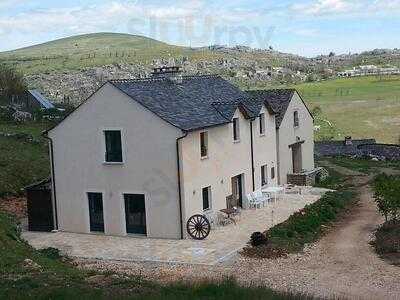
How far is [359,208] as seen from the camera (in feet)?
114

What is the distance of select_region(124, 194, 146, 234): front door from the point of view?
91.3ft

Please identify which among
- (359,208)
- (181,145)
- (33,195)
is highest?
(181,145)

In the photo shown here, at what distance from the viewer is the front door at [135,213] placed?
91.3ft

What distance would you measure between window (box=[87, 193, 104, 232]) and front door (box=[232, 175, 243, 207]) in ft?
24.5

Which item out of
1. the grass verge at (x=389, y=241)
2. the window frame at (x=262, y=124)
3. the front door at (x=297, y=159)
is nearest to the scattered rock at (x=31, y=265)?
the grass verge at (x=389, y=241)

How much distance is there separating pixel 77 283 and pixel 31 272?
1891 mm

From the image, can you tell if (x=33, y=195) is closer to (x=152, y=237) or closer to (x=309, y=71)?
(x=152, y=237)

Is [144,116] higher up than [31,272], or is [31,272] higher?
[144,116]

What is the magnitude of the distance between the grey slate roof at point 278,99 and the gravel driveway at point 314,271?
14.4 m

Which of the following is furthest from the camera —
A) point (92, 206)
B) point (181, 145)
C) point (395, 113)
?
point (395, 113)

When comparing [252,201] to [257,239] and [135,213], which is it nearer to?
[135,213]

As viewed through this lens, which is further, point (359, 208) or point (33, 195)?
point (359, 208)

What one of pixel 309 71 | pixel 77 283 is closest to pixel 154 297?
pixel 77 283

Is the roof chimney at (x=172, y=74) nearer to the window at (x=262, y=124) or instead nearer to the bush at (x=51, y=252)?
the window at (x=262, y=124)
